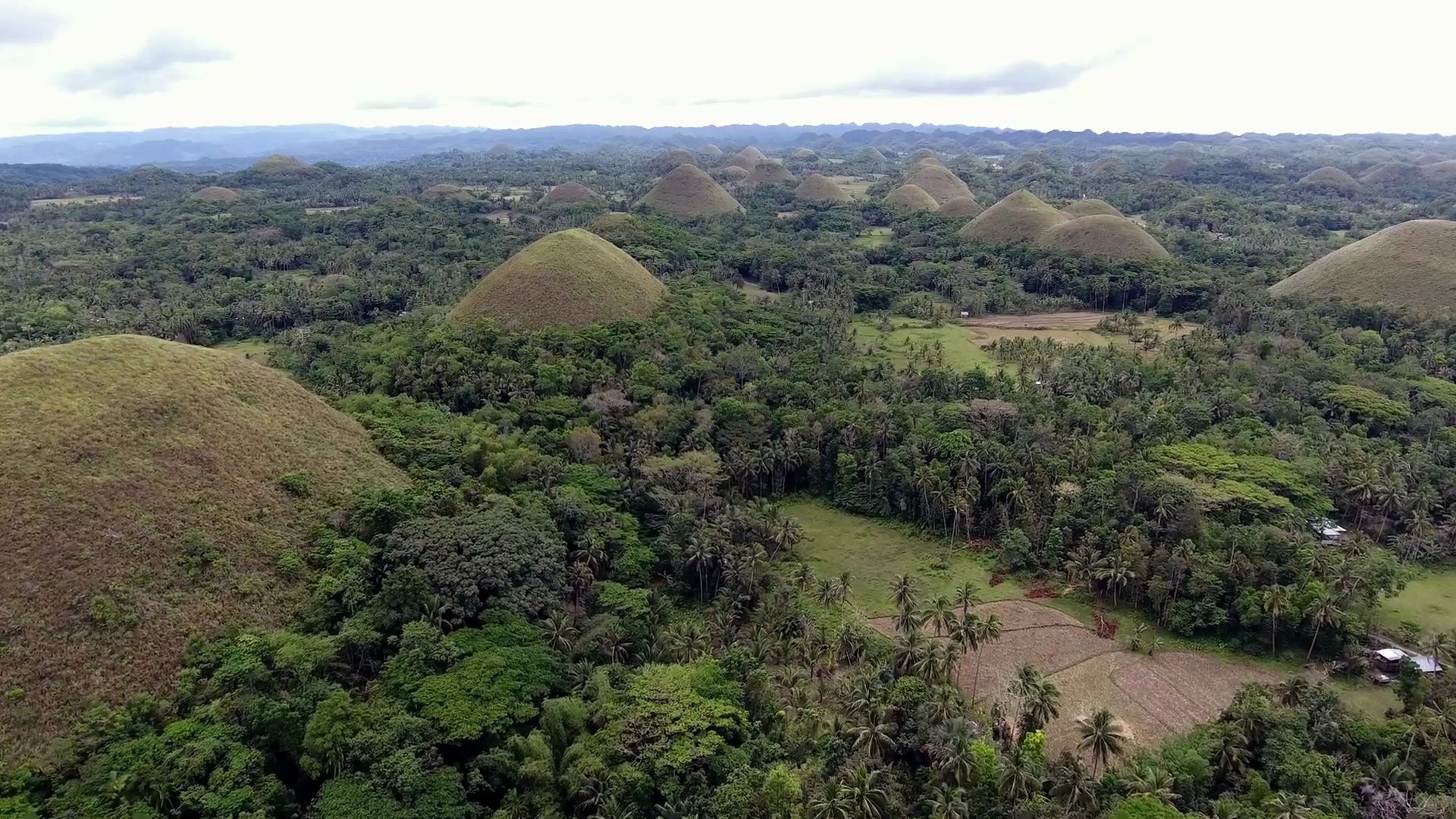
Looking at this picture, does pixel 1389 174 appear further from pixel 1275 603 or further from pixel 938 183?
pixel 1275 603

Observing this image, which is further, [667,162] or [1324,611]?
[667,162]

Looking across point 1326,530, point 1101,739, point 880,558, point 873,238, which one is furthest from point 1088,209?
point 1101,739

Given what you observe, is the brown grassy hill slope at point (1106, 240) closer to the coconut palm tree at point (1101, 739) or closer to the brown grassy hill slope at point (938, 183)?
the brown grassy hill slope at point (938, 183)

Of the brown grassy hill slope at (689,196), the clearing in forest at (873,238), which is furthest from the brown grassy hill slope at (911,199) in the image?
the brown grassy hill slope at (689,196)

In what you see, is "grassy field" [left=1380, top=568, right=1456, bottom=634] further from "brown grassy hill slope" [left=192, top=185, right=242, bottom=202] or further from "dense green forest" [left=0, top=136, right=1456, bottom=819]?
"brown grassy hill slope" [left=192, top=185, right=242, bottom=202]

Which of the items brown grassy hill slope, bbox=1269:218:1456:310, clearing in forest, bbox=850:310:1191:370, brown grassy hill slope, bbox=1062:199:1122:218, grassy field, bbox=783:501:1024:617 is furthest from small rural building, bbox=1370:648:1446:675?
brown grassy hill slope, bbox=1062:199:1122:218

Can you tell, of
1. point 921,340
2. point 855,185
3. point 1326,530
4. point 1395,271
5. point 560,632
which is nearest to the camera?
point 560,632
